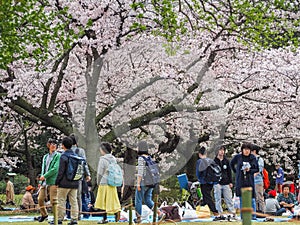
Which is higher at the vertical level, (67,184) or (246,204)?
(67,184)

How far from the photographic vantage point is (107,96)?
19.3 m

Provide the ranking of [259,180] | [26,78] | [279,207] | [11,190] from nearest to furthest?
[259,180]
[279,207]
[26,78]
[11,190]

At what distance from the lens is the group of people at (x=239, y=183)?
37.5ft

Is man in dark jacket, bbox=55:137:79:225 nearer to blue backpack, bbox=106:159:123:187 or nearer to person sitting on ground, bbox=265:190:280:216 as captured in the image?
blue backpack, bbox=106:159:123:187

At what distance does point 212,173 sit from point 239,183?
0.68 meters

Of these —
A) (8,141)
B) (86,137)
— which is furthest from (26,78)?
(8,141)

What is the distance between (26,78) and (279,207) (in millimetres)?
7601

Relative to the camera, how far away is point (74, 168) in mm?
10531

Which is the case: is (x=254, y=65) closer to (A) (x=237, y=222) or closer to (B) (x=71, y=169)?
(A) (x=237, y=222)

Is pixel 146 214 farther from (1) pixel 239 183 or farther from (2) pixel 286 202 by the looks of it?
(2) pixel 286 202

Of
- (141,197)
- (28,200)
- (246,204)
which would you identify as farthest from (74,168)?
(28,200)

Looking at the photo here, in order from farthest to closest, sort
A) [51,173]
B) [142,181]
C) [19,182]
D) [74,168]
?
[19,182] < [142,181] < [51,173] < [74,168]

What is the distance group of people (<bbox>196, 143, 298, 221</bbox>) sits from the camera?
1143 cm

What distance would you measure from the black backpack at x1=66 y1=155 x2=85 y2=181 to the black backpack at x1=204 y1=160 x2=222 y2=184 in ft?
8.93
